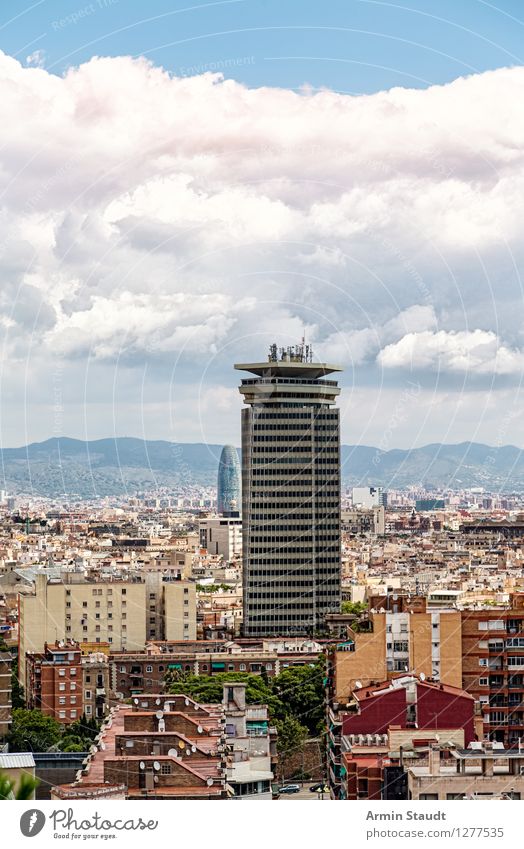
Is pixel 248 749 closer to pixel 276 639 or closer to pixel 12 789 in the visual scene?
pixel 12 789

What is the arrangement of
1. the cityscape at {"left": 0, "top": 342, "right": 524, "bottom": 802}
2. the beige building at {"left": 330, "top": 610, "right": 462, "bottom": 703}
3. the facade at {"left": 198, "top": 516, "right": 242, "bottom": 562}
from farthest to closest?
the facade at {"left": 198, "top": 516, "right": 242, "bottom": 562}, the beige building at {"left": 330, "top": 610, "right": 462, "bottom": 703}, the cityscape at {"left": 0, "top": 342, "right": 524, "bottom": 802}

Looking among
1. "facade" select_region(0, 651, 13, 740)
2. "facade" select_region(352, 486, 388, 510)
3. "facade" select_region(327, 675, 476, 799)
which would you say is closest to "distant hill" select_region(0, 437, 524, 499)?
"facade" select_region(0, 651, 13, 740)

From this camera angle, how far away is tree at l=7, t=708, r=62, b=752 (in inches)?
336

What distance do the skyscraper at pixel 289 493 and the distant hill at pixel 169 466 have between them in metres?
1.68

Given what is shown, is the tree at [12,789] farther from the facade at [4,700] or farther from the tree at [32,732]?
the tree at [32,732]

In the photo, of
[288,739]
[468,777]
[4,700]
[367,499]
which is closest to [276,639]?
[288,739]

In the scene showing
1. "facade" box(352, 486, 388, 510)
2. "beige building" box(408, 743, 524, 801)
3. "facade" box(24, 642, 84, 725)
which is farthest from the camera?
"facade" box(352, 486, 388, 510)

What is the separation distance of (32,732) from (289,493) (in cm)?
869

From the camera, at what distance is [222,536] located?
30.7m

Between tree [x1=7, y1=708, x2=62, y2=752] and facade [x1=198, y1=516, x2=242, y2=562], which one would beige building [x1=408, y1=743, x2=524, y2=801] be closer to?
tree [x1=7, y1=708, x2=62, y2=752]

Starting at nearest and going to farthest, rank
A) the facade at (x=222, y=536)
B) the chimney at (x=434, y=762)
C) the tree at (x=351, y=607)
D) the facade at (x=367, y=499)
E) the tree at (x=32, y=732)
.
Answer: the chimney at (x=434, y=762) < the tree at (x=32, y=732) < the tree at (x=351, y=607) < the facade at (x=367, y=499) < the facade at (x=222, y=536)

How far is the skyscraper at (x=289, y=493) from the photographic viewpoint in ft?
56.7

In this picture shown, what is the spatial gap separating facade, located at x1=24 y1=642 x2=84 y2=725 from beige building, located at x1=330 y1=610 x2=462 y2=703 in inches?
135

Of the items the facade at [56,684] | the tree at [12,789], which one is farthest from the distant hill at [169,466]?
the tree at [12,789]
